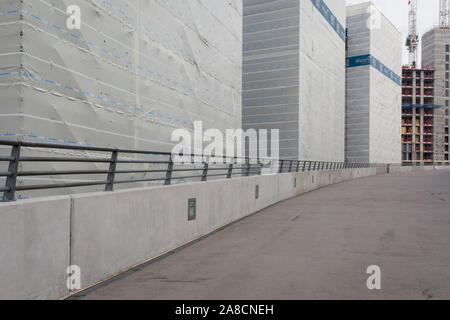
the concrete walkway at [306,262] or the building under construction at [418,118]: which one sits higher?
the building under construction at [418,118]

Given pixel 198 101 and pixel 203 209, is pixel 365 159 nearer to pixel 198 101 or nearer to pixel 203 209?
pixel 198 101

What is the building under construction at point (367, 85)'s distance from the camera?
62.5 metres

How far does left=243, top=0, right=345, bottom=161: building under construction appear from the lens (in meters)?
35.7

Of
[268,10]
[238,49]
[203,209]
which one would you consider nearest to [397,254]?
[203,209]

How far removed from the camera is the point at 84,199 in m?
6.29

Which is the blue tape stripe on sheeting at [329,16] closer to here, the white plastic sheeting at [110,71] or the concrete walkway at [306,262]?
the white plastic sheeting at [110,71]

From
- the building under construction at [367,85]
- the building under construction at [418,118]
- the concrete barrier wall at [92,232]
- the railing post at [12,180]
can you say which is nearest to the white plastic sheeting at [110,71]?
the concrete barrier wall at [92,232]

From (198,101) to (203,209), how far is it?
8.46 meters

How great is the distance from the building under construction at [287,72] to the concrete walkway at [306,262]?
23365 mm

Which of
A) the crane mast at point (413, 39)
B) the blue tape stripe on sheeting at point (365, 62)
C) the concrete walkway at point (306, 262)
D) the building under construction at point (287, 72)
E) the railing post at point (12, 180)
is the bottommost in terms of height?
the concrete walkway at point (306, 262)

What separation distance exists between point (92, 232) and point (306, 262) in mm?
3774

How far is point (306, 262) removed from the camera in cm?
759

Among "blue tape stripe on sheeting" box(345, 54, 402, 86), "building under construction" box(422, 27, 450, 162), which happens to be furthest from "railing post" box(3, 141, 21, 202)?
"building under construction" box(422, 27, 450, 162)

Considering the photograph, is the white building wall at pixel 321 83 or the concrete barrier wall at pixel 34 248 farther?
the white building wall at pixel 321 83
